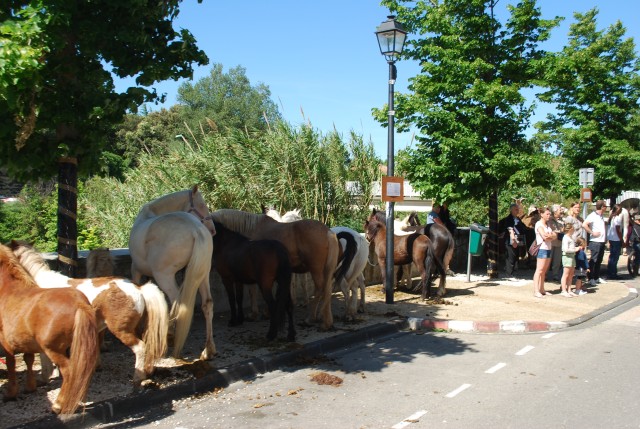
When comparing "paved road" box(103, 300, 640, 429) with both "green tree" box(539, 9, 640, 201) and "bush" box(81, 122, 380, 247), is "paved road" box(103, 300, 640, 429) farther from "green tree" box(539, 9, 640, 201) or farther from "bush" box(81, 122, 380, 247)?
"green tree" box(539, 9, 640, 201)

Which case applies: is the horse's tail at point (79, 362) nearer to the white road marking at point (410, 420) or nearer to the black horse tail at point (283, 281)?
the white road marking at point (410, 420)

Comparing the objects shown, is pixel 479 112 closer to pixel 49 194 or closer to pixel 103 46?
pixel 103 46

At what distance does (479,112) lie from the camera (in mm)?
13047

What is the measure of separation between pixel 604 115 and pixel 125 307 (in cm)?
1859

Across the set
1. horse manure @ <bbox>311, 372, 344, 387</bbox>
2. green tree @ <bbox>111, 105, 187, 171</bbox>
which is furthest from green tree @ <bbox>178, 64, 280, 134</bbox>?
horse manure @ <bbox>311, 372, 344, 387</bbox>

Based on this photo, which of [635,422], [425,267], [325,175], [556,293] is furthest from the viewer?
[325,175]

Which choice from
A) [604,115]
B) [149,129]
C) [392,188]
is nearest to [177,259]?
[392,188]

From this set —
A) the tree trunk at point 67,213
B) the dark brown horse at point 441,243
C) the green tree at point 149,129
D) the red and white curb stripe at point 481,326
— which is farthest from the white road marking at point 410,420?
the green tree at point 149,129

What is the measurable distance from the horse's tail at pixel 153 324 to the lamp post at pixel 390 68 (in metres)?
5.90

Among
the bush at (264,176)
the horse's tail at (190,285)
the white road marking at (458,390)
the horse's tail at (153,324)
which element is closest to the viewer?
the horse's tail at (153,324)

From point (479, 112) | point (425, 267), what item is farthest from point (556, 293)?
point (479, 112)

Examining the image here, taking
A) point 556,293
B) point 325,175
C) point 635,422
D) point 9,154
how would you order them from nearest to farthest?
point 635,422
point 9,154
point 556,293
point 325,175

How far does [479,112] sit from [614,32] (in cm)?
952

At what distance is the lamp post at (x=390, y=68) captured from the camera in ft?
33.8
